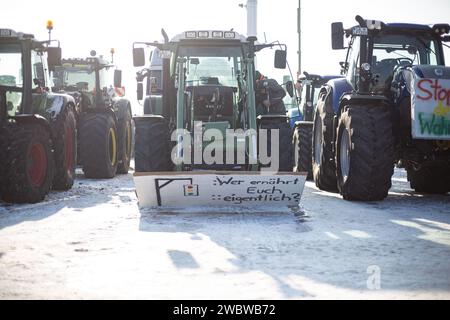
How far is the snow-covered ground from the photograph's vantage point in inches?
154

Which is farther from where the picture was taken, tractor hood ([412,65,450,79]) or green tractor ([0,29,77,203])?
tractor hood ([412,65,450,79])

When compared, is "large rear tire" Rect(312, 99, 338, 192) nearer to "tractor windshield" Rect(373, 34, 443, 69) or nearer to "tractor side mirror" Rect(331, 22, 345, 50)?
"tractor windshield" Rect(373, 34, 443, 69)

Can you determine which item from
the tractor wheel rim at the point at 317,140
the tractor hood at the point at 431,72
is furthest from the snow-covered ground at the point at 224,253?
the tractor wheel rim at the point at 317,140

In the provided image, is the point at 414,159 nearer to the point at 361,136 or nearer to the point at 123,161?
the point at 361,136

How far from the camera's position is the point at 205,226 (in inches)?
249

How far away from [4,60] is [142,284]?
242 inches

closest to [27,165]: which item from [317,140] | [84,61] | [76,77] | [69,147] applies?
[69,147]

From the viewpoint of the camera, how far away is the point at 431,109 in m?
7.88

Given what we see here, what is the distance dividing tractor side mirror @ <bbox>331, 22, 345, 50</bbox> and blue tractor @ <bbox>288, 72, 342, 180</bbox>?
3.15 meters

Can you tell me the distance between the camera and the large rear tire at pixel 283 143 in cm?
809

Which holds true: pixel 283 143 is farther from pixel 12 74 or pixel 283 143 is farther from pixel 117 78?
pixel 117 78

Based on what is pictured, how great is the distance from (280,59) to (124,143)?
18.5ft

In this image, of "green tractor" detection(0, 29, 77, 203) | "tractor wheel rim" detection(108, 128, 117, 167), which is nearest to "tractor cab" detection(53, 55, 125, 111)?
"tractor wheel rim" detection(108, 128, 117, 167)

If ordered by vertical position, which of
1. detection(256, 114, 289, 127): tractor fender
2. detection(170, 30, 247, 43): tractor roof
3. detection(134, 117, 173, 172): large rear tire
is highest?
detection(170, 30, 247, 43): tractor roof
